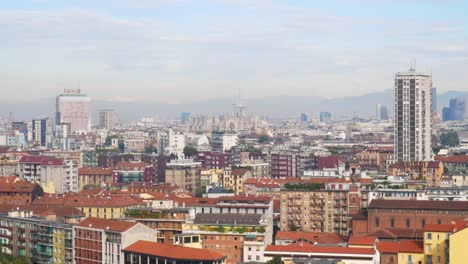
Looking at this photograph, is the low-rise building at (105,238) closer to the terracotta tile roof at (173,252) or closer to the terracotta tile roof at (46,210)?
the terracotta tile roof at (173,252)

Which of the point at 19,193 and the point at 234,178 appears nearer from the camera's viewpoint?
the point at 19,193

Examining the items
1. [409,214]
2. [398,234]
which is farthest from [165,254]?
[409,214]

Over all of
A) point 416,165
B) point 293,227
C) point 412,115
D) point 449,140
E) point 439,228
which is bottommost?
point 293,227

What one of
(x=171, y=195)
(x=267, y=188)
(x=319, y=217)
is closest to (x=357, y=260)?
(x=319, y=217)

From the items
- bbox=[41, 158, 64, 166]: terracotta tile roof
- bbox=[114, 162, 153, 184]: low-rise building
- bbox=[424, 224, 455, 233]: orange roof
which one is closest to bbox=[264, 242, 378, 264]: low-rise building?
bbox=[424, 224, 455, 233]: orange roof

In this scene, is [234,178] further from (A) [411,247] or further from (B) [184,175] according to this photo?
(A) [411,247]

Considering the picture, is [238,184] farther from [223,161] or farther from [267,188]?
[223,161]
